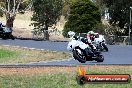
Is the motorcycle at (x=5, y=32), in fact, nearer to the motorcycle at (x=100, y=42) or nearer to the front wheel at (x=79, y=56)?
the motorcycle at (x=100, y=42)

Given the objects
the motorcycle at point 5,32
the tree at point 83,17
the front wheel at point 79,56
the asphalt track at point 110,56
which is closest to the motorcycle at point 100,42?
the asphalt track at point 110,56

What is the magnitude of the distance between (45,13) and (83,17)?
6.65 metres

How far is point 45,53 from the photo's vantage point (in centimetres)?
3766

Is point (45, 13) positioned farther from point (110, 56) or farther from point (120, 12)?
point (110, 56)

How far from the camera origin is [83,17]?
258ft

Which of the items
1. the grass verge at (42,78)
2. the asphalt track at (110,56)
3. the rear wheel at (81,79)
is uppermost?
the rear wheel at (81,79)

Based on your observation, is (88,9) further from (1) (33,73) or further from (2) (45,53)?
(1) (33,73)

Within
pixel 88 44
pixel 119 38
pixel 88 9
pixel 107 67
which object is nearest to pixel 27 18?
pixel 88 9

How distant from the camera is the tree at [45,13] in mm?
74938

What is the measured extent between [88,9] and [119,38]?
10.5m

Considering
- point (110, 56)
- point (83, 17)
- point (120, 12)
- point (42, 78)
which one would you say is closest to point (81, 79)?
point (42, 78)

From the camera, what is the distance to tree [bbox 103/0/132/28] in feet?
259

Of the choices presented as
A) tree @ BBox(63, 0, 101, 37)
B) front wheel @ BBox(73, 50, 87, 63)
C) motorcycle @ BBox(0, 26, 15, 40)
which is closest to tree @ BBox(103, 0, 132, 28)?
tree @ BBox(63, 0, 101, 37)

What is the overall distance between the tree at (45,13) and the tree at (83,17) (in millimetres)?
2909
